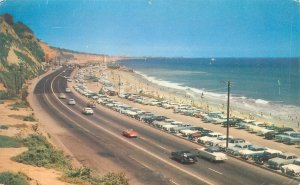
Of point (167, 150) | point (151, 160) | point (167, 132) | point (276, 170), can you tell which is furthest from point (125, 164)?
point (167, 132)

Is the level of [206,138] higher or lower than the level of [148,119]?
lower

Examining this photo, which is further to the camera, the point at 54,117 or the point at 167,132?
the point at 54,117

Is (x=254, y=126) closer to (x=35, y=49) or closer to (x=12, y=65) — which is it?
(x=12, y=65)

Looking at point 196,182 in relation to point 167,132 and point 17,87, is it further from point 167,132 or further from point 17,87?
point 17,87

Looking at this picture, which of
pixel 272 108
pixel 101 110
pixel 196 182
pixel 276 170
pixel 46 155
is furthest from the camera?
pixel 272 108

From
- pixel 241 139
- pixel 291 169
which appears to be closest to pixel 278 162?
pixel 291 169

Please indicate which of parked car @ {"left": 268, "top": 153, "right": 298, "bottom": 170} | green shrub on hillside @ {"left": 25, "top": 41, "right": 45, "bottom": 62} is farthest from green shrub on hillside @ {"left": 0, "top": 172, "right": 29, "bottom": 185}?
green shrub on hillside @ {"left": 25, "top": 41, "right": 45, "bottom": 62}
